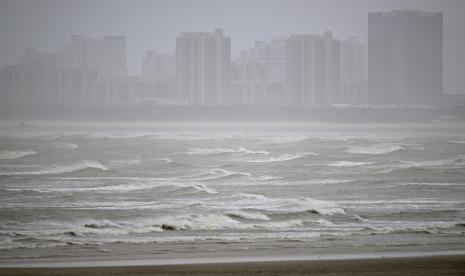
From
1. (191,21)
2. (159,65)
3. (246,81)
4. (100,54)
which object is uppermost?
(191,21)

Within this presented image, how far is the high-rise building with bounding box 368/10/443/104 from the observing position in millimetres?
14906

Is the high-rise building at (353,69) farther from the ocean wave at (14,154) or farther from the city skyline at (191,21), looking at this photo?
the ocean wave at (14,154)

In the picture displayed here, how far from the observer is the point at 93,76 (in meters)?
16.3

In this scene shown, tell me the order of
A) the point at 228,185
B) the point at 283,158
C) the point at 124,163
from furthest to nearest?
the point at 283,158
the point at 124,163
the point at 228,185

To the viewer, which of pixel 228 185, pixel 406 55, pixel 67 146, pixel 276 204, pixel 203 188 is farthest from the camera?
pixel 67 146

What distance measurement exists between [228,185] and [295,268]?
7.45 meters

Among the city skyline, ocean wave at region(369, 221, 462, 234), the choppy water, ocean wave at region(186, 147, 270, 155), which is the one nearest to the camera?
ocean wave at region(369, 221, 462, 234)

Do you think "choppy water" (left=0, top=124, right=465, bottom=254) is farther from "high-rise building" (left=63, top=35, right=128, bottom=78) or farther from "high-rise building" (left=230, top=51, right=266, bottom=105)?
"high-rise building" (left=63, top=35, right=128, bottom=78)

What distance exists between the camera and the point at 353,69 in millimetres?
15750

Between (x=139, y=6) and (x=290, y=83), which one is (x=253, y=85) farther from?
(x=139, y=6)

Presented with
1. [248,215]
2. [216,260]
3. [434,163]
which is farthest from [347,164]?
[216,260]

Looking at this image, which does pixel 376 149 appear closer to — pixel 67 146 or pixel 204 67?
pixel 204 67

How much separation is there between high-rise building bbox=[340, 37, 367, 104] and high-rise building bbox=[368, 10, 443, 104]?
238 millimetres

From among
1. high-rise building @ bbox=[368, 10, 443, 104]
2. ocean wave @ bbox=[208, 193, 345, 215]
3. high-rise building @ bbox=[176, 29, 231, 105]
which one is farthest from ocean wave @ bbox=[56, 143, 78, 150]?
high-rise building @ bbox=[368, 10, 443, 104]
